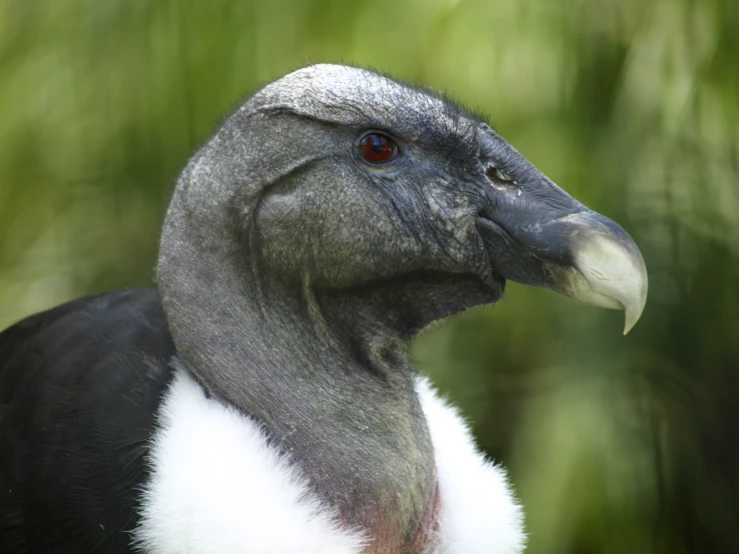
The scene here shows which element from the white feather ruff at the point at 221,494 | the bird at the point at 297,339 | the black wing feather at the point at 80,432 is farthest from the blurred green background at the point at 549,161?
the white feather ruff at the point at 221,494

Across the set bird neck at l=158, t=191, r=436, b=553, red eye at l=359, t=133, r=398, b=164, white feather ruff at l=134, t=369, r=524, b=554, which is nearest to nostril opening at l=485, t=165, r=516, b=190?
red eye at l=359, t=133, r=398, b=164

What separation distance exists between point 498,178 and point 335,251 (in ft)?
1.19

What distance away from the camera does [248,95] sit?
6.97ft

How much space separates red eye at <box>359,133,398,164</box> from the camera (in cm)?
189

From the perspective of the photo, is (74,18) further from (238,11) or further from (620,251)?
(620,251)

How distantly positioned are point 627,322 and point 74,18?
315 cm

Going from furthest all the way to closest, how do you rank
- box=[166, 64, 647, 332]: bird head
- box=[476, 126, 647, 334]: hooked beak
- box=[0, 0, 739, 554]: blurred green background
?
box=[0, 0, 739, 554]: blurred green background, box=[166, 64, 647, 332]: bird head, box=[476, 126, 647, 334]: hooked beak

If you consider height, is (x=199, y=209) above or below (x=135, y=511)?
above

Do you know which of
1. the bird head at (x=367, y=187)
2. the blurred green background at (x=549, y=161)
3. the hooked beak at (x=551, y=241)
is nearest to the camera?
the hooked beak at (x=551, y=241)

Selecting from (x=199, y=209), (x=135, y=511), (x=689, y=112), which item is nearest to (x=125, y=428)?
(x=135, y=511)

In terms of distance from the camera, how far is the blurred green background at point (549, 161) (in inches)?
137

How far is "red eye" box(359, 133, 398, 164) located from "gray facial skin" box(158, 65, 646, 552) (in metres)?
0.02

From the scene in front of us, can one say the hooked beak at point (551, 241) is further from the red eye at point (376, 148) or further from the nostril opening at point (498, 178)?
the red eye at point (376, 148)

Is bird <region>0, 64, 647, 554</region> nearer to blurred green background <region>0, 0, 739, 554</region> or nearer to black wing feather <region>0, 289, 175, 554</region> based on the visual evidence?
black wing feather <region>0, 289, 175, 554</region>
